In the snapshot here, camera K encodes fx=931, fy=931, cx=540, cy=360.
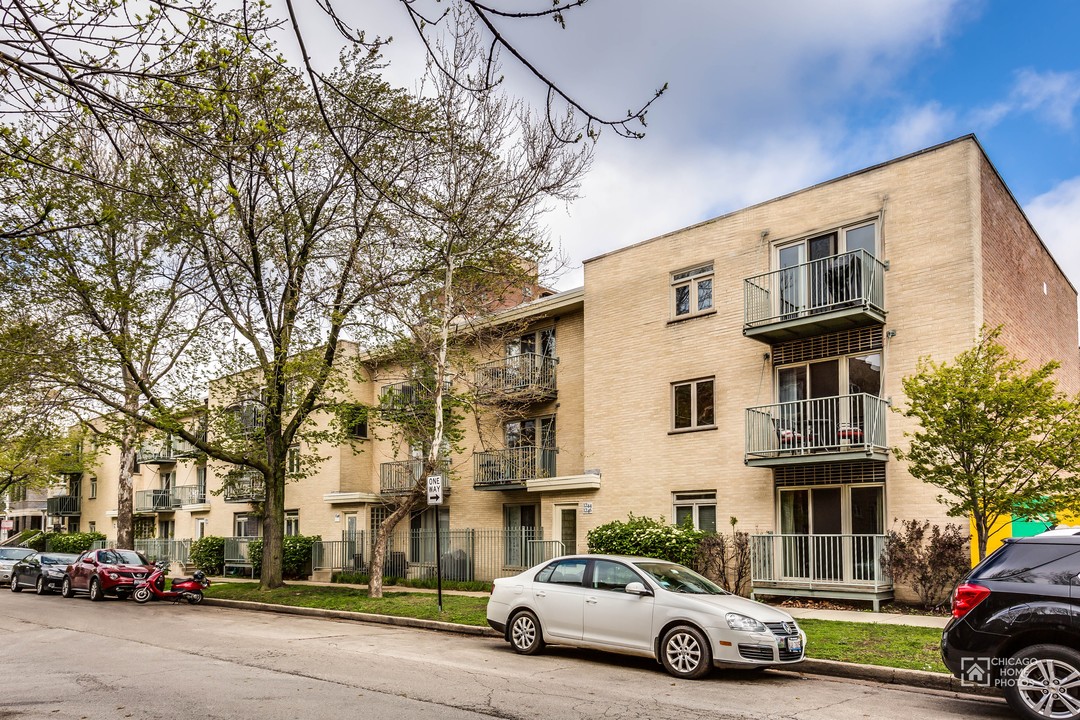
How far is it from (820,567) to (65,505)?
49847 millimetres

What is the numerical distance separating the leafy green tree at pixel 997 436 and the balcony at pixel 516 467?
1318 centimetres

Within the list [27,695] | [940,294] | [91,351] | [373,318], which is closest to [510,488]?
[373,318]

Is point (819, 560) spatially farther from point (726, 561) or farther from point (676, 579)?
point (676, 579)

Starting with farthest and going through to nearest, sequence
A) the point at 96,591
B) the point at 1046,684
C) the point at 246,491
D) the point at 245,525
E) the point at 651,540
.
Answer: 1. the point at 245,525
2. the point at 246,491
3. the point at 96,591
4. the point at 651,540
5. the point at 1046,684

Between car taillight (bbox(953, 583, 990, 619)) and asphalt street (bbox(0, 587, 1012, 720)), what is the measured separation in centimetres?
103

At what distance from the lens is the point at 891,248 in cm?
1878

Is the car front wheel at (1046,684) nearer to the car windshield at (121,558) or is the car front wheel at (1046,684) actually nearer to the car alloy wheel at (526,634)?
the car alloy wheel at (526,634)

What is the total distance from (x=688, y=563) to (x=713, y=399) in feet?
12.7

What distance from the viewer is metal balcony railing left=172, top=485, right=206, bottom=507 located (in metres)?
41.7

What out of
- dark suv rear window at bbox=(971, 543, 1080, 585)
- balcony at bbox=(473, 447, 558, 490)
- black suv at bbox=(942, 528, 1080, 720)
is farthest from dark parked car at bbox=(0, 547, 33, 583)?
dark suv rear window at bbox=(971, 543, 1080, 585)

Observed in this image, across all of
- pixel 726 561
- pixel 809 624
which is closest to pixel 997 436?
pixel 809 624

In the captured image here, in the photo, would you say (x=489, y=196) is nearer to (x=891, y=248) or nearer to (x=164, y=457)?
(x=891, y=248)

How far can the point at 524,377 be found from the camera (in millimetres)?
26266

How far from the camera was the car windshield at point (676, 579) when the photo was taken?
38.4 feet
